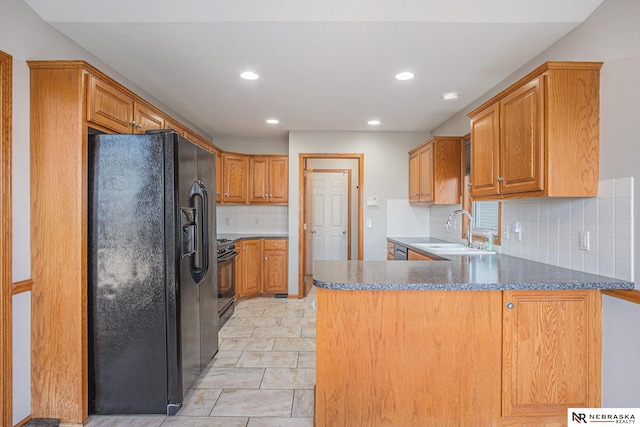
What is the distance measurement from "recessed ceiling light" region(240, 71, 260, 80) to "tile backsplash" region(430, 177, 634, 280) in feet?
7.93

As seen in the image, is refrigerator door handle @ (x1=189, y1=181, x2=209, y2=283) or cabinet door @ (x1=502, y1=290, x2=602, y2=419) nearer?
cabinet door @ (x1=502, y1=290, x2=602, y2=419)

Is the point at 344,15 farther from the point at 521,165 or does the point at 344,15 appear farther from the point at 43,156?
the point at 43,156

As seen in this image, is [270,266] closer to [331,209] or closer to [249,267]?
[249,267]

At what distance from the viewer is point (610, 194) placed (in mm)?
1812

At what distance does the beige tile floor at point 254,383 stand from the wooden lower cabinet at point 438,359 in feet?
1.67

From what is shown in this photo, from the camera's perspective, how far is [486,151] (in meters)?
2.48

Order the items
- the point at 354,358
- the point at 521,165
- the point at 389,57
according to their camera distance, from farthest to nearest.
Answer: the point at 389,57 → the point at 521,165 → the point at 354,358

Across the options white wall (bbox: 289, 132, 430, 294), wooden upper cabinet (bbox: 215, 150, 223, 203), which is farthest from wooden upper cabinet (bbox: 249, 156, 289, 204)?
wooden upper cabinet (bbox: 215, 150, 223, 203)

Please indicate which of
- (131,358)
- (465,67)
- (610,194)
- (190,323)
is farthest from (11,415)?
(465,67)

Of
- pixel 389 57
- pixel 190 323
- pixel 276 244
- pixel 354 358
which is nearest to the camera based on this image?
pixel 354 358

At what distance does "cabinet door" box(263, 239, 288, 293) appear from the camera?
488 centimetres

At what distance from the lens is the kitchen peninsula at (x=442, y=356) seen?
5.69 feet

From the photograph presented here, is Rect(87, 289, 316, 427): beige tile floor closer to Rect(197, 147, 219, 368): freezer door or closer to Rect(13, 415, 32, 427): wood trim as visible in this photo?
Rect(197, 147, 219, 368): freezer door

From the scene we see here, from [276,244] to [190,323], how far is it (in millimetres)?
2637
